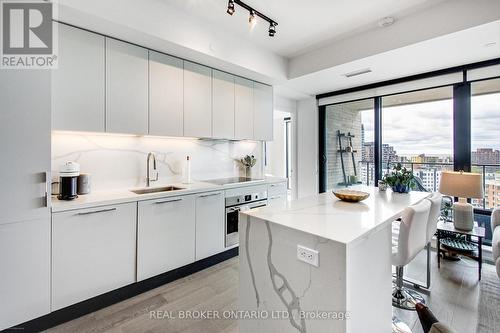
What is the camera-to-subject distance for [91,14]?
6.31 ft

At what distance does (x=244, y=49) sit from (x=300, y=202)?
2.20 metres

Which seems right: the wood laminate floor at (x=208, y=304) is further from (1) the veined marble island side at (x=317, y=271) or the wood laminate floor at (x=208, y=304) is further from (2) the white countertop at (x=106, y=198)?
(2) the white countertop at (x=106, y=198)

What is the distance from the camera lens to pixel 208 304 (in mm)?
2129

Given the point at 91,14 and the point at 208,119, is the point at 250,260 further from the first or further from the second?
the point at 91,14

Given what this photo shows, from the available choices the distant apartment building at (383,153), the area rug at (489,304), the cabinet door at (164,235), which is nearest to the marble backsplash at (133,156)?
the cabinet door at (164,235)

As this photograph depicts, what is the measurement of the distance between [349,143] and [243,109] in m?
2.41

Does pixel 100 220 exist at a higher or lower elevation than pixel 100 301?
higher

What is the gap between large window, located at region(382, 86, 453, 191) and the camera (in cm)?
339

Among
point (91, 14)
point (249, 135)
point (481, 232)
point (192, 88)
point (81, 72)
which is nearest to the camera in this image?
point (91, 14)

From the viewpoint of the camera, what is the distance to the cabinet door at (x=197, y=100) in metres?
2.87

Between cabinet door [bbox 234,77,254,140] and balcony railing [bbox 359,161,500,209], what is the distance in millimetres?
2320

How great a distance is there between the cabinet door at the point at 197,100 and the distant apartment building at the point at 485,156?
357 cm

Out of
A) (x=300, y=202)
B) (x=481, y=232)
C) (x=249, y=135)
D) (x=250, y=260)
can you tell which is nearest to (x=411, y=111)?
(x=481, y=232)

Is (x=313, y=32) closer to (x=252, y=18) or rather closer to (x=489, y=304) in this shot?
(x=252, y=18)
